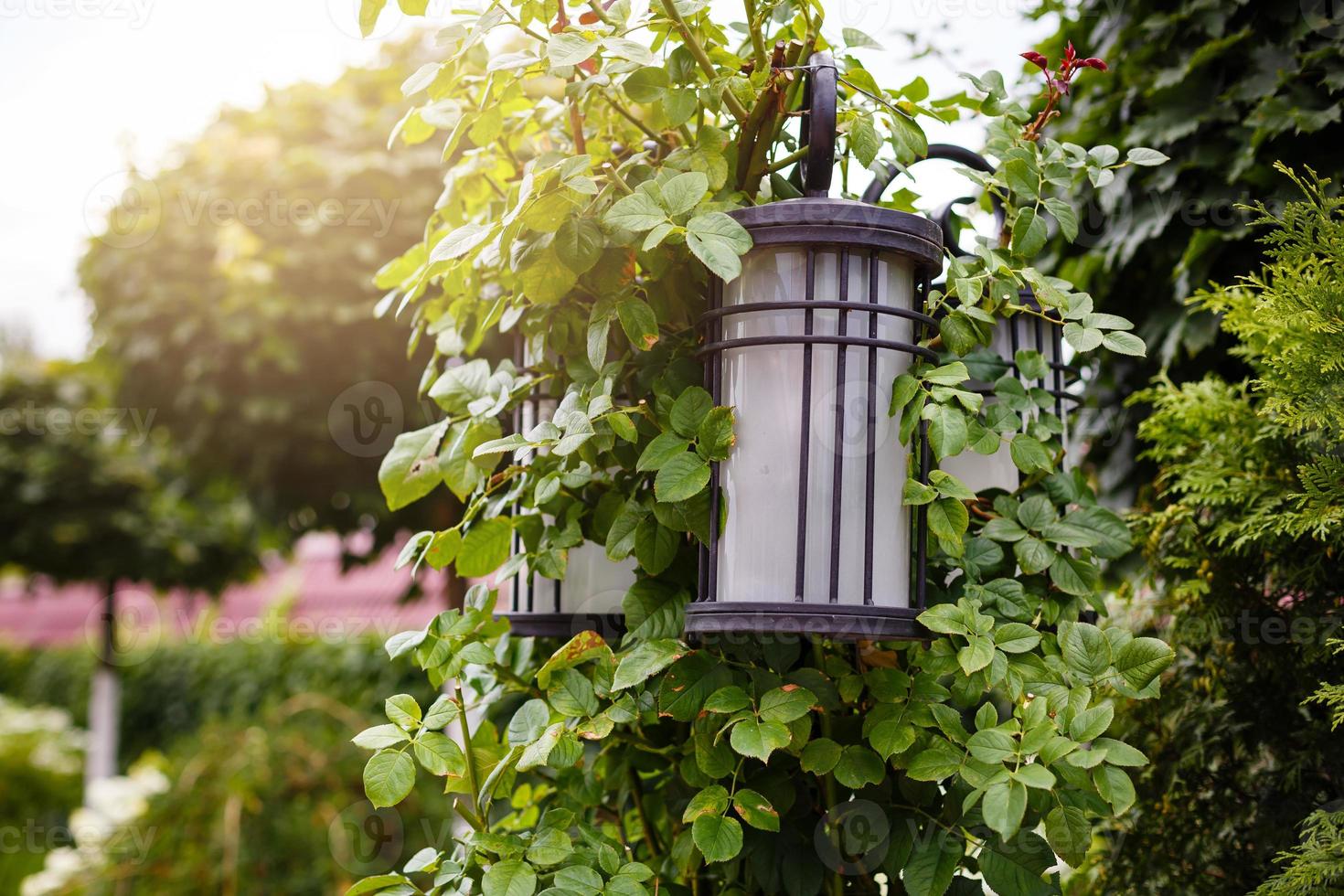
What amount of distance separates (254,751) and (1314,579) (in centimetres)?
402

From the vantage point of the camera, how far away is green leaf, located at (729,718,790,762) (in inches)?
36.7

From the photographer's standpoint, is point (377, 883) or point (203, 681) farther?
point (203, 681)

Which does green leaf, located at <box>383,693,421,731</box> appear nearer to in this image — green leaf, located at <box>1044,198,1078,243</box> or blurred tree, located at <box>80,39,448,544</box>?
green leaf, located at <box>1044,198,1078,243</box>

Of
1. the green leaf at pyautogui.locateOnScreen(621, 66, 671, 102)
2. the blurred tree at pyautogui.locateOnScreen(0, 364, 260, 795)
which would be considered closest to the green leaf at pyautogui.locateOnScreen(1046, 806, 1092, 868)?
the green leaf at pyautogui.locateOnScreen(621, 66, 671, 102)

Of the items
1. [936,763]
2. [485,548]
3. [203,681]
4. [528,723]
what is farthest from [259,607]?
[936,763]

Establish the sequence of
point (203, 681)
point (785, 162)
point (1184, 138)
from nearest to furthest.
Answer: point (785, 162)
point (1184, 138)
point (203, 681)

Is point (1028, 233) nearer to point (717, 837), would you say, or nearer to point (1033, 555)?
point (1033, 555)

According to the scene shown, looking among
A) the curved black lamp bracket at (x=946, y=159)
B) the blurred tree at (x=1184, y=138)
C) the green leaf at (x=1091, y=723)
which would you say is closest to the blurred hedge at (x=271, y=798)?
the green leaf at (x=1091, y=723)

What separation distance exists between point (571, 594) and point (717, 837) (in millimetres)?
475

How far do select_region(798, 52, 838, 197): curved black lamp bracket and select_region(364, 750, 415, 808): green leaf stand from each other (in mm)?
722

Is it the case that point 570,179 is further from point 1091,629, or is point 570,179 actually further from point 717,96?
point 1091,629

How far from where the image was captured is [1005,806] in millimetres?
868

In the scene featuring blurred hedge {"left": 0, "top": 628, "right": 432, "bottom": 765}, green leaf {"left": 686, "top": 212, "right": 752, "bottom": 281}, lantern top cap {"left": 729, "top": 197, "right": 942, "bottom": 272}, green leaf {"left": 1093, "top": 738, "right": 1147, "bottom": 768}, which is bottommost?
blurred hedge {"left": 0, "top": 628, "right": 432, "bottom": 765}

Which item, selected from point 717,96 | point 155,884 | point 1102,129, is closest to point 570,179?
point 717,96
